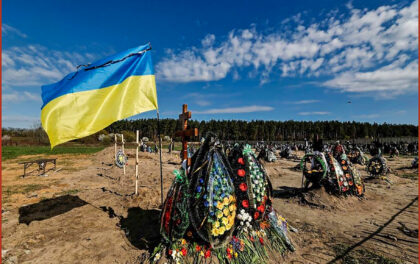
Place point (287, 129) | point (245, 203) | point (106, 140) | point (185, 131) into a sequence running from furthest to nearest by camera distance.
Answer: point (287, 129)
point (106, 140)
point (185, 131)
point (245, 203)

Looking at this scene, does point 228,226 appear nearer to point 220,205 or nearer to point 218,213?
point 218,213

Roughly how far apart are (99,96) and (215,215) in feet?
12.1

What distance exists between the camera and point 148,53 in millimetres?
5035

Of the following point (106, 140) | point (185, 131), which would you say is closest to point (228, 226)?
point (185, 131)

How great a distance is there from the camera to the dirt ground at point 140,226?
459cm

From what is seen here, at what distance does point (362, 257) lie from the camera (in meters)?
4.56

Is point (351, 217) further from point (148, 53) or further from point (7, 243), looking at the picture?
point (7, 243)

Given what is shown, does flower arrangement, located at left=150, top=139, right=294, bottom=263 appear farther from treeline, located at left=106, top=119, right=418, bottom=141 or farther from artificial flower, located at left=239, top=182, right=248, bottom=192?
treeline, located at left=106, top=119, right=418, bottom=141

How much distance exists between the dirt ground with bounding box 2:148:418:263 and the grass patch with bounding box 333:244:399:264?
21 millimetres

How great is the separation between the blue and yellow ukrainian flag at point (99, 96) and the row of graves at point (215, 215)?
1635 mm

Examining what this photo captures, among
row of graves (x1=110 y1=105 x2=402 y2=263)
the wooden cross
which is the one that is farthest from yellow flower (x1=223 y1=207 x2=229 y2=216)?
the wooden cross

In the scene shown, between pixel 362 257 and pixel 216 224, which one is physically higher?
pixel 216 224

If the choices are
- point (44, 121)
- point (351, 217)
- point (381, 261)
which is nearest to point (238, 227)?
point (381, 261)

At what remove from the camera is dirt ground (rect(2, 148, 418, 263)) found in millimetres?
4590
